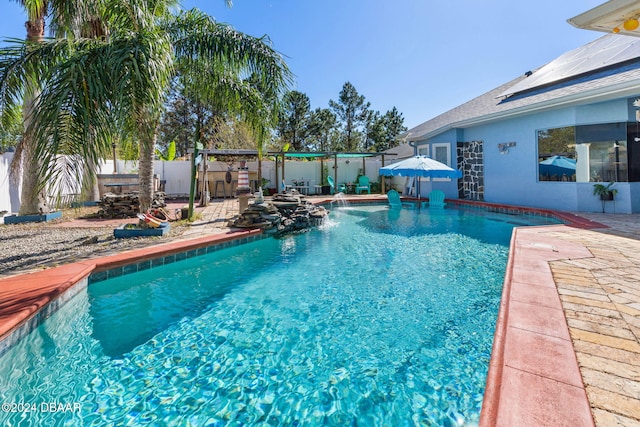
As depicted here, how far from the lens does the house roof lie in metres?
8.59

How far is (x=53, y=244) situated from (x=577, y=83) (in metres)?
14.9

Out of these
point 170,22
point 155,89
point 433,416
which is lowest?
point 433,416

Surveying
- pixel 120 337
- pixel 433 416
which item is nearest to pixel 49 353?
pixel 120 337

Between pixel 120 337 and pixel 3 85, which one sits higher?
pixel 3 85

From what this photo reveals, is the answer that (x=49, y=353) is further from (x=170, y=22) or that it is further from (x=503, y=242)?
(x=503, y=242)

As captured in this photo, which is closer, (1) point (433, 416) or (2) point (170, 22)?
(1) point (433, 416)

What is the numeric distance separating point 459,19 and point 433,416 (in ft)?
47.0

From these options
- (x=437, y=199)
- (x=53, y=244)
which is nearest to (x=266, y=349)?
(x=53, y=244)

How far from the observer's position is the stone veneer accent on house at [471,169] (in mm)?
14109

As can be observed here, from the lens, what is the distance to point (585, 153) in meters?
9.88

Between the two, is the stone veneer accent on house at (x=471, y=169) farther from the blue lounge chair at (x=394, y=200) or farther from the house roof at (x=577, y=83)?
the blue lounge chair at (x=394, y=200)

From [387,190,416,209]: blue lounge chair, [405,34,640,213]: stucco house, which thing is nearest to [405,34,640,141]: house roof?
[405,34,640,213]: stucco house

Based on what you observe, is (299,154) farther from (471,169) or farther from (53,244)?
(53,244)

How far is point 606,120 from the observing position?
Answer: 940cm
